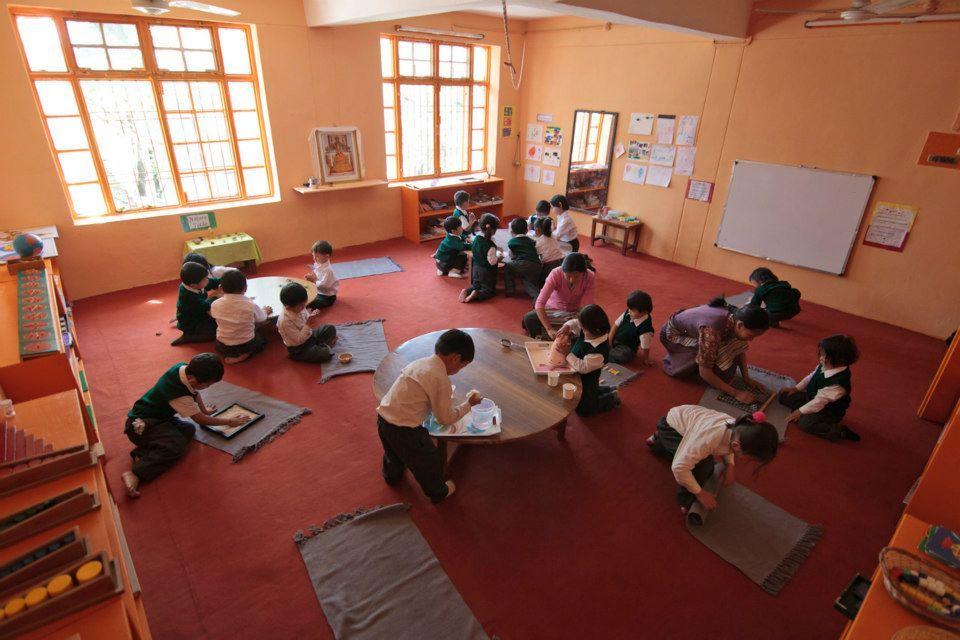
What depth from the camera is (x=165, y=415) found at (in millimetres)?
3330

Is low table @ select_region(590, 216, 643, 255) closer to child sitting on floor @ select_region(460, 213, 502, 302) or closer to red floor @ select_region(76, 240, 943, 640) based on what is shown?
child sitting on floor @ select_region(460, 213, 502, 302)

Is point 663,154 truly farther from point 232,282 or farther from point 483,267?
point 232,282

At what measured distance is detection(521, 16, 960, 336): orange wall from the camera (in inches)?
197

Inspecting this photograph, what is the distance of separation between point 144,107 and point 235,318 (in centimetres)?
317

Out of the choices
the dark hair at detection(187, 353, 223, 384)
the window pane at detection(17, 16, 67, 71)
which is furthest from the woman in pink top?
the window pane at detection(17, 16, 67, 71)

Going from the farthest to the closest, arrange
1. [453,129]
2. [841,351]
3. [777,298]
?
[453,129], [777,298], [841,351]

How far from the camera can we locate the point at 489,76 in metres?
8.49

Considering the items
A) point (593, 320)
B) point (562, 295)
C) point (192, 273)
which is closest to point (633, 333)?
point (562, 295)

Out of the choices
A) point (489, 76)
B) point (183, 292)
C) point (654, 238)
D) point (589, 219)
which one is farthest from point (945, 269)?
point (183, 292)

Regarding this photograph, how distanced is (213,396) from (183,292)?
125 cm

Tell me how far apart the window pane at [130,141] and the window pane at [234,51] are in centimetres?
94

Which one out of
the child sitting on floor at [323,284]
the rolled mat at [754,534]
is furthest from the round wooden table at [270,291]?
the rolled mat at [754,534]

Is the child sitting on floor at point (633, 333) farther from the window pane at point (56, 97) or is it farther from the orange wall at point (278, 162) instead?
the window pane at point (56, 97)

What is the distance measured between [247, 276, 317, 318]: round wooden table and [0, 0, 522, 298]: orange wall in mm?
1591
